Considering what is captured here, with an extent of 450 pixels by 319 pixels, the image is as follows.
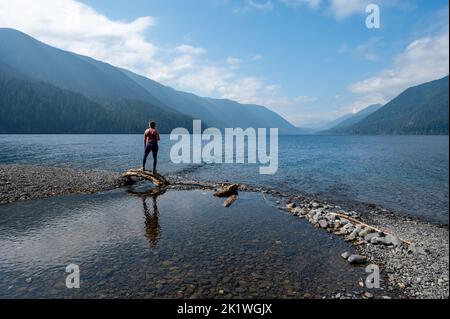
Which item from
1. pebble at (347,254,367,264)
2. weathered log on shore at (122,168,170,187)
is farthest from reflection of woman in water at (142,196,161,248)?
pebble at (347,254,367,264)

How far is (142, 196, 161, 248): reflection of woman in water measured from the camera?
43.2 feet

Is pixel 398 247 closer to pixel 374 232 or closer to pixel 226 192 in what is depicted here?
pixel 374 232

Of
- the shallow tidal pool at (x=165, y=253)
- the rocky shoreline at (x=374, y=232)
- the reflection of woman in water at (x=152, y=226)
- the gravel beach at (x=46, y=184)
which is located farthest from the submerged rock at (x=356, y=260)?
the gravel beach at (x=46, y=184)

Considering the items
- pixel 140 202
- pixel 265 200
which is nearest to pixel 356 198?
pixel 265 200

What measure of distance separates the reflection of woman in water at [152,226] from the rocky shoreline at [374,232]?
780 centimetres

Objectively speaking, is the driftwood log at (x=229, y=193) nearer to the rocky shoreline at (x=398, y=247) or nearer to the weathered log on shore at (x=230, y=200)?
the weathered log on shore at (x=230, y=200)

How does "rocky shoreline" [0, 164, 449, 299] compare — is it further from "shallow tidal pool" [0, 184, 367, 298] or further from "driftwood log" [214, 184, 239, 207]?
"driftwood log" [214, 184, 239, 207]

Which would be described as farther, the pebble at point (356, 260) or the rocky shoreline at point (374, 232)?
the pebble at point (356, 260)

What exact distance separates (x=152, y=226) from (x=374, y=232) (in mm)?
12439

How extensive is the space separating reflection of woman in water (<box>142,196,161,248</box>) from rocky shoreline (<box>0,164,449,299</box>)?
7.80 metres

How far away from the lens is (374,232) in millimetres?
15008

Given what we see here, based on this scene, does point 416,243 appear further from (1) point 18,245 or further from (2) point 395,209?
(1) point 18,245

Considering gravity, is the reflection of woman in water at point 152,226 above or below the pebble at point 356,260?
above

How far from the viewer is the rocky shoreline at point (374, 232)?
9.82 m
